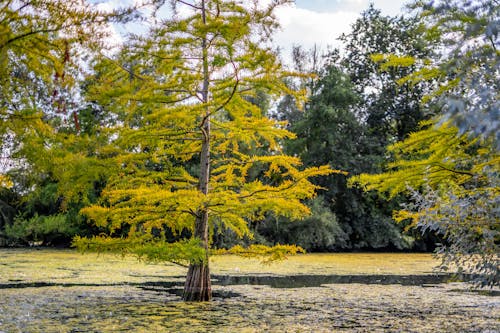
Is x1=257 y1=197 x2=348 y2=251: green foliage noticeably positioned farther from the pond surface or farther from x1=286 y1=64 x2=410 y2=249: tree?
the pond surface

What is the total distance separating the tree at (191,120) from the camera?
7125mm

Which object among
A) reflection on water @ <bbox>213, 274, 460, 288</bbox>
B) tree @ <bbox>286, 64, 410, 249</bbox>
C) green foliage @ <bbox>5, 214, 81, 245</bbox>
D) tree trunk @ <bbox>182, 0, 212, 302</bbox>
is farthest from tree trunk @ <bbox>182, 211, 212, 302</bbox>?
tree @ <bbox>286, 64, 410, 249</bbox>

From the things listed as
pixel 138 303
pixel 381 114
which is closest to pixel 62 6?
pixel 138 303

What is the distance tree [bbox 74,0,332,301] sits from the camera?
7.12 metres

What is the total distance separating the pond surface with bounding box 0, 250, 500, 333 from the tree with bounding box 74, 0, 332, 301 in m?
0.76

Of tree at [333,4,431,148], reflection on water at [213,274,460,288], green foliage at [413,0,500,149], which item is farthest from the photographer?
tree at [333,4,431,148]

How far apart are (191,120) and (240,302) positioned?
2749 millimetres

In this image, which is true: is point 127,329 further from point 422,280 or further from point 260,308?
point 422,280

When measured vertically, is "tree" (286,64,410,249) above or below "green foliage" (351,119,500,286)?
above

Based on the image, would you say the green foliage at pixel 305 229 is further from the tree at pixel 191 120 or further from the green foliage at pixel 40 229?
the tree at pixel 191 120

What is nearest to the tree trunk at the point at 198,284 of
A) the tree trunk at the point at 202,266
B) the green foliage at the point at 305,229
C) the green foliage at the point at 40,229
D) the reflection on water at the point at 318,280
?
the tree trunk at the point at 202,266

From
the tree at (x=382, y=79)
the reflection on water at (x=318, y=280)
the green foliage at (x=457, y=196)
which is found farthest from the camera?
the tree at (x=382, y=79)


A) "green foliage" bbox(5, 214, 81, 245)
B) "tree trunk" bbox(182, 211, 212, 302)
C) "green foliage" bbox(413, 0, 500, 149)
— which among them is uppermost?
"green foliage" bbox(413, 0, 500, 149)

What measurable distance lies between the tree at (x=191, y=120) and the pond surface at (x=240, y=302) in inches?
30.1
